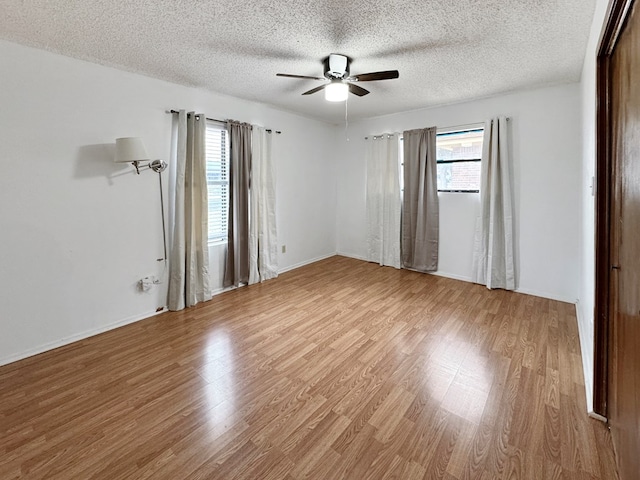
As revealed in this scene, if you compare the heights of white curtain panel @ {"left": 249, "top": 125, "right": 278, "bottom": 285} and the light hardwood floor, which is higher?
white curtain panel @ {"left": 249, "top": 125, "right": 278, "bottom": 285}

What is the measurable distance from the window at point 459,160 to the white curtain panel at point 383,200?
671 mm

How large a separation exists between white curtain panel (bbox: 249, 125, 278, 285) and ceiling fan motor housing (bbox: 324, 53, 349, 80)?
1.70m

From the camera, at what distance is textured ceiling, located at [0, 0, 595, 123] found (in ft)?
6.52

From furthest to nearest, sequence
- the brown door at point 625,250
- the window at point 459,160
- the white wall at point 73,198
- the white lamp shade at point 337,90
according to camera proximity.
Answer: the window at point 459,160 → the white lamp shade at point 337,90 → the white wall at point 73,198 → the brown door at point 625,250

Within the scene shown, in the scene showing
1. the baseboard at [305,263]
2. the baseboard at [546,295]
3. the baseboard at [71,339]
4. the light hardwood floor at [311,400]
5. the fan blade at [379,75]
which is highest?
the fan blade at [379,75]

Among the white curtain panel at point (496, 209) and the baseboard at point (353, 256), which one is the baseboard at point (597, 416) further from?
the baseboard at point (353, 256)

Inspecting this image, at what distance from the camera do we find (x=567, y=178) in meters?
3.51

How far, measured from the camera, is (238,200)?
4.01 meters

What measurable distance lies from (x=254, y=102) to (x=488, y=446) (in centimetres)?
435

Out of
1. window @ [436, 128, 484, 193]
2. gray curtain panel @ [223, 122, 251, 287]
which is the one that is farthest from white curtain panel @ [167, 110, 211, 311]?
window @ [436, 128, 484, 193]

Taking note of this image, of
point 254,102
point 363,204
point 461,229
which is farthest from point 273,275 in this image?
point 461,229

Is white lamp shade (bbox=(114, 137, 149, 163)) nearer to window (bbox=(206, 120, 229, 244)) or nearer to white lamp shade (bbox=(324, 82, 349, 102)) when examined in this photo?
window (bbox=(206, 120, 229, 244))

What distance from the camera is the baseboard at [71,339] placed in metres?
2.47

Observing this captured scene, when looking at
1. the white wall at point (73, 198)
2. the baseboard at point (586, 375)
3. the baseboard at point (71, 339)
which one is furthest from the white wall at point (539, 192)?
the baseboard at point (71, 339)
